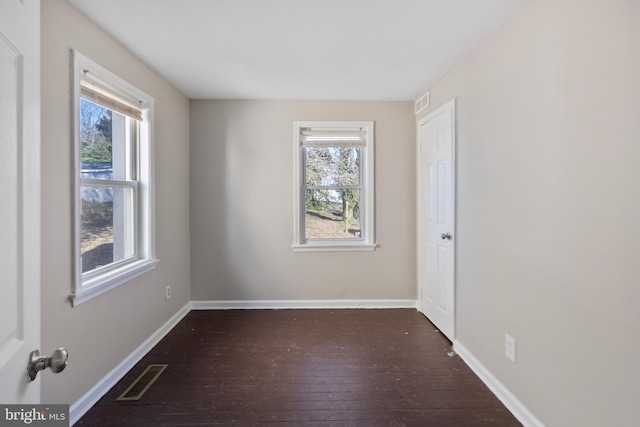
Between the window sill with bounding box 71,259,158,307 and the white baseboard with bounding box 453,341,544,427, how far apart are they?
2649 millimetres

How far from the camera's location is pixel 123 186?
7.48 ft

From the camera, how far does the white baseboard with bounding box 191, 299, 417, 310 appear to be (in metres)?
3.38

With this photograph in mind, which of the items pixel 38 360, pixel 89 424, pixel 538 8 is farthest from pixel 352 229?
pixel 38 360

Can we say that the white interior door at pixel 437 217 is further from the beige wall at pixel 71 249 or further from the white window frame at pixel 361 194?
the beige wall at pixel 71 249

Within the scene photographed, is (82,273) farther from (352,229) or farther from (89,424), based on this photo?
(352,229)

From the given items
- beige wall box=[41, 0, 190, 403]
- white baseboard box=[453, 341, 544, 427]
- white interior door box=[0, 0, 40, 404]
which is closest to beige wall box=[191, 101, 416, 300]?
beige wall box=[41, 0, 190, 403]

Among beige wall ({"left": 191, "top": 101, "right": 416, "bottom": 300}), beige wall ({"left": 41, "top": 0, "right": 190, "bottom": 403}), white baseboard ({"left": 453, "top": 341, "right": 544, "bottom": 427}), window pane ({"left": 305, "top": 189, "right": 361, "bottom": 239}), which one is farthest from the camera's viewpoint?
window pane ({"left": 305, "top": 189, "right": 361, "bottom": 239})

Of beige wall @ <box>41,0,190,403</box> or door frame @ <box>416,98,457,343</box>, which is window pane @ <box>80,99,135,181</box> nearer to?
beige wall @ <box>41,0,190,403</box>

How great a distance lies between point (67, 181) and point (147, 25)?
3.63ft

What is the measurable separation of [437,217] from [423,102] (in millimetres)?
1237

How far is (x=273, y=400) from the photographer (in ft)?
6.15

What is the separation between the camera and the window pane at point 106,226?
76.1 inches

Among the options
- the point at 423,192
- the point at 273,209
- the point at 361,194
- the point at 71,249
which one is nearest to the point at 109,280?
the point at 71,249

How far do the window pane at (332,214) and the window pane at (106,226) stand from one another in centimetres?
178
